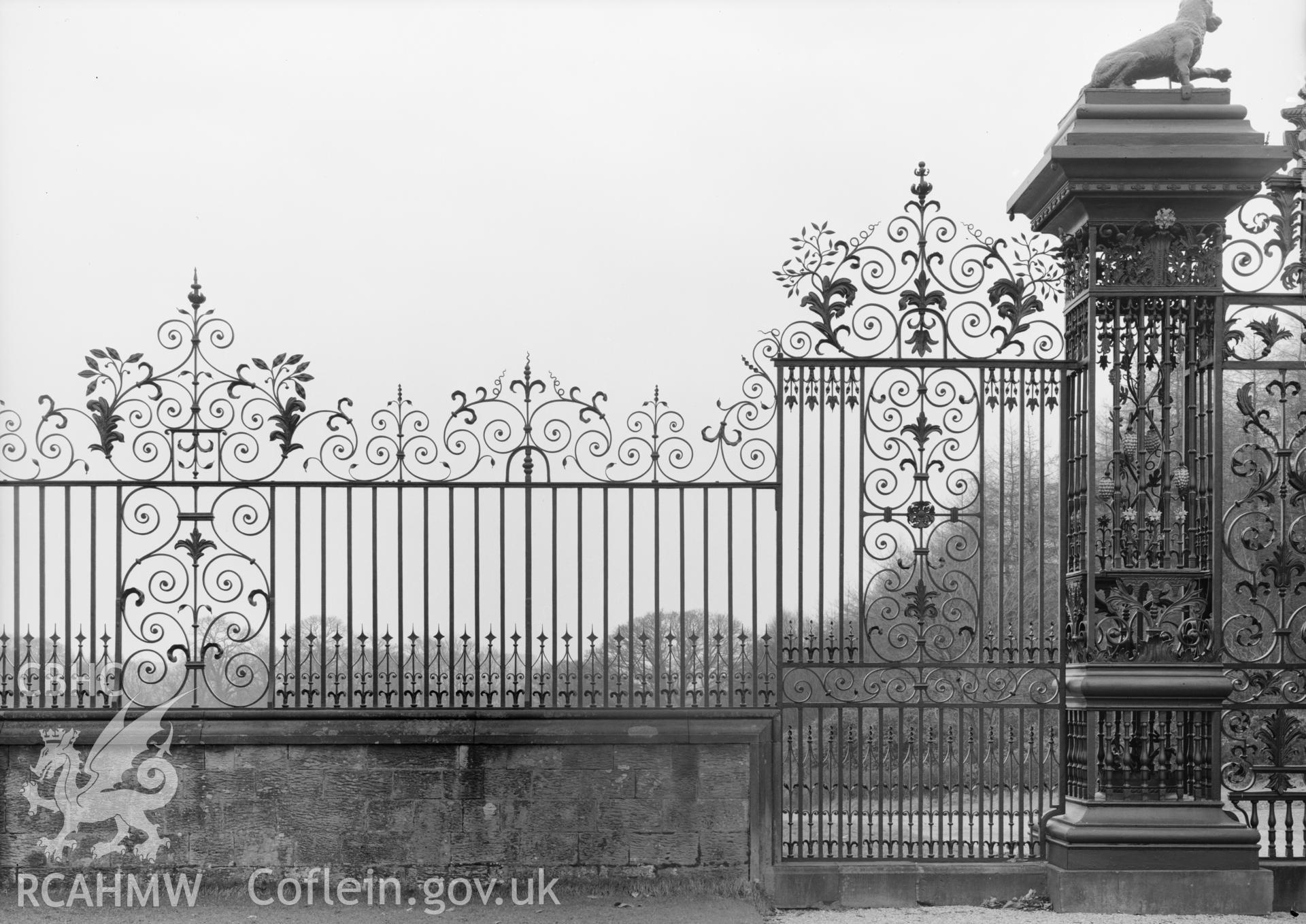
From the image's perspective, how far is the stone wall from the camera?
7.85 metres

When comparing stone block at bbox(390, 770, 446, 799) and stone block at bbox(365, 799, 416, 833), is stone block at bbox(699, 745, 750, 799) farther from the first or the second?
stone block at bbox(365, 799, 416, 833)

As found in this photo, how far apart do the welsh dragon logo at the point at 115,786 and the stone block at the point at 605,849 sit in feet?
7.34

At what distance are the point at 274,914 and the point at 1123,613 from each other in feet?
15.5

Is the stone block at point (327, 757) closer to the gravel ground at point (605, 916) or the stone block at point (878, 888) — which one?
the gravel ground at point (605, 916)

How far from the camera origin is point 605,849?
7941 millimetres

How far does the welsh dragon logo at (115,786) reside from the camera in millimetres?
7836

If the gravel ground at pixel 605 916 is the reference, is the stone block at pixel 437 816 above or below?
above

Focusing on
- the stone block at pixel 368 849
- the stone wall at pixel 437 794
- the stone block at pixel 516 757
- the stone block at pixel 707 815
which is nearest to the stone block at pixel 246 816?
the stone wall at pixel 437 794

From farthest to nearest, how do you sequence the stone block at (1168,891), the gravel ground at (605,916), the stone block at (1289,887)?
the stone block at (1289,887) → the stone block at (1168,891) → the gravel ground at (605,916)

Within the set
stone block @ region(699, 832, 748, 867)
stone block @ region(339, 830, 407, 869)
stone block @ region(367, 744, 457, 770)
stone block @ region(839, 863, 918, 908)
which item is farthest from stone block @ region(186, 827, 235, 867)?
stone block @ region(839, 863, 918, 908)

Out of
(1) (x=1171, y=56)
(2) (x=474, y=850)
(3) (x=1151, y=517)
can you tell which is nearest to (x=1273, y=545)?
(3) (x=1151, y=517)

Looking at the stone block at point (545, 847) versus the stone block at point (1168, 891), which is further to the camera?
the stone block at point (545, 847)

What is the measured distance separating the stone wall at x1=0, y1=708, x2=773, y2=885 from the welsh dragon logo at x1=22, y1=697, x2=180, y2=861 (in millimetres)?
42

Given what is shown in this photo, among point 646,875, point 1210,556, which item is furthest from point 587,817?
point 1210,556
